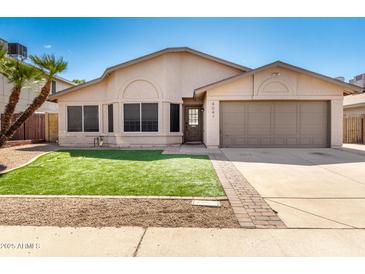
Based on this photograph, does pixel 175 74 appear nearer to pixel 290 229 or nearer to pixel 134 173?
pixel 134 173

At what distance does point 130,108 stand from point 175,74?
3574mm

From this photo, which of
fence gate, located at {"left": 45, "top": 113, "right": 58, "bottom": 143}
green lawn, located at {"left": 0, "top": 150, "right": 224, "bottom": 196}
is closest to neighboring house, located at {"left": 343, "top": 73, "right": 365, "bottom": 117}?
green lawn, located at {"left": 0, "top": 150, "right": 224, "bottom": 196}

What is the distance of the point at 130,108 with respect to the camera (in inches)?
577

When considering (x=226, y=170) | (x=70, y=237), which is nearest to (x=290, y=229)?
(x=70, y=237)

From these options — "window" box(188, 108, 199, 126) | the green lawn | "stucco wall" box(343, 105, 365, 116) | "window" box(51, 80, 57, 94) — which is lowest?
the green lawn

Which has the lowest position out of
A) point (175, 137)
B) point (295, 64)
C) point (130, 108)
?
point (175, 137)

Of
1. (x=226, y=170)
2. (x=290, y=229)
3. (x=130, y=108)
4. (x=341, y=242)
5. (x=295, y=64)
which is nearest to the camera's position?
(x=341, y=242)

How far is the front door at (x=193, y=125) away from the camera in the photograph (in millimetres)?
16484

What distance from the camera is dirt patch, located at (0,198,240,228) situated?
11.9 ft

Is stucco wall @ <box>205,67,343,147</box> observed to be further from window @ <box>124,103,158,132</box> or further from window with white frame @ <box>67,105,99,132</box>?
window with white frame @ <box>67,105,99,132</box>

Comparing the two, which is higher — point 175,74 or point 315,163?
point 175,74

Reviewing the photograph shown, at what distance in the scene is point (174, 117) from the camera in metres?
15.0

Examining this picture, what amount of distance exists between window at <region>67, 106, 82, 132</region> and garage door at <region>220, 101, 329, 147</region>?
933cm

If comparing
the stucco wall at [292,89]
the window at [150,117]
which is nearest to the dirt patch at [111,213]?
the stucco wall at [292,89]
